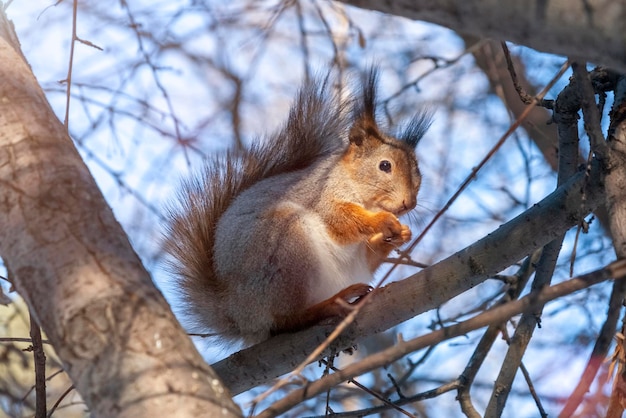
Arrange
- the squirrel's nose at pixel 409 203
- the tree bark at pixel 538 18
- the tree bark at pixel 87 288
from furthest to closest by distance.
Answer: the squirrel's nose at pixel 409 203 < the tree bark at pixel 87 288 < the tree bark at pixel 538 18

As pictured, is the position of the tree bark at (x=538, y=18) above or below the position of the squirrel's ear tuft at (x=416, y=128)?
below

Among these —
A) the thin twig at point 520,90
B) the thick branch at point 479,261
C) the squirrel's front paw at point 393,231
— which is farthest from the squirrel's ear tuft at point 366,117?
the thick branch at point 479,261

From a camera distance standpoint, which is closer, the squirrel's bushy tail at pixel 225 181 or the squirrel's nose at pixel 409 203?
the squirrel's bushy tail at pixel 225 181

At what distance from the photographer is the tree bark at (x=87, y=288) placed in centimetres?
121

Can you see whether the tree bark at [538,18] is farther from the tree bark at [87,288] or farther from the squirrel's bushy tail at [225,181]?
the squirrel's bushy tail at [225,181]

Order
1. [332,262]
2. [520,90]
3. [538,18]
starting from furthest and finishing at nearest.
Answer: [332,262], [520,90], [538,18]

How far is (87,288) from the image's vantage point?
132 cm

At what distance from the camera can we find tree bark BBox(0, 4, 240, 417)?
1210 millimetres

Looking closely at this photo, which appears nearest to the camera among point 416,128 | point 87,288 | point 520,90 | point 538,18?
point 538,18

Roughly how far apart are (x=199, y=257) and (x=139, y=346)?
109cm

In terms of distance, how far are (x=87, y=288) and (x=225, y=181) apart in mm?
1188

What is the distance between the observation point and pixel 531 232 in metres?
1.75

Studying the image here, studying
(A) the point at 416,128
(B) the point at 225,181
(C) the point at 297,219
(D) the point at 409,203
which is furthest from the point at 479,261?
(A) the point at 416,128

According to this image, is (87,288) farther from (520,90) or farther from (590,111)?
(520,90)
